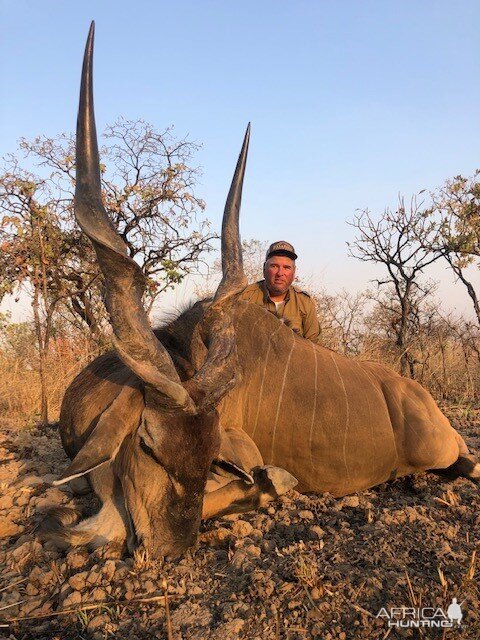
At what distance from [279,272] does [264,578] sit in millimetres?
3468

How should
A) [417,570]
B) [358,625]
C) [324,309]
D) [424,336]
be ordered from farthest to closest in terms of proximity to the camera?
[324,309]
[424,336]
[417,570]
[358,625]

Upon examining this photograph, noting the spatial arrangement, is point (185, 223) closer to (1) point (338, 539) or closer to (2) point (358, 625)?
(1) point (338, 539)

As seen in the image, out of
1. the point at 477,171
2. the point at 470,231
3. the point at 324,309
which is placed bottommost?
the point at 324,309

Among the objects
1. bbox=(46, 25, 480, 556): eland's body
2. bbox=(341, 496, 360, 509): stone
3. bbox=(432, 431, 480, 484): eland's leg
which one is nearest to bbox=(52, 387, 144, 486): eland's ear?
bbox=(46, 25, 480, 556): eland's body

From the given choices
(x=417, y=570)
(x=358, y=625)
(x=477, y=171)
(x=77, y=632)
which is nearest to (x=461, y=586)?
(x=417, y=570)

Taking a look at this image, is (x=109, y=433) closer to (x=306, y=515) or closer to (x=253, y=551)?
(x=253, y=551)

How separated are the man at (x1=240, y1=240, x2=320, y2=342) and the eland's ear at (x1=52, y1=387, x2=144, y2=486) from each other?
2.65 m

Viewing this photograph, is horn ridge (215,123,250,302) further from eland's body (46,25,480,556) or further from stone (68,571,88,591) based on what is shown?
stone (68,571,88,591)

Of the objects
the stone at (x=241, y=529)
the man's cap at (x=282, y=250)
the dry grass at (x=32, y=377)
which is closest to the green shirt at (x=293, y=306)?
the man's cap at (x=282, y=250)

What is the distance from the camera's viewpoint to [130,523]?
2.66 m

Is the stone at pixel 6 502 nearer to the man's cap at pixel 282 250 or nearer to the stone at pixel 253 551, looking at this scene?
the stone at pixel 253 551

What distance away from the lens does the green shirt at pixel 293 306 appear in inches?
213

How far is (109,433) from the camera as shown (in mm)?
2641

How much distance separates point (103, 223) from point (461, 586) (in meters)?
2.05
